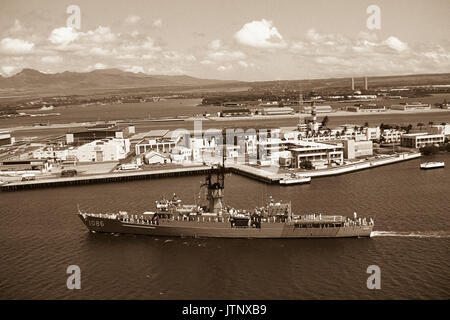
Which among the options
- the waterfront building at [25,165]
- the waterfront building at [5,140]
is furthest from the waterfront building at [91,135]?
the waterfront building at [25,165]

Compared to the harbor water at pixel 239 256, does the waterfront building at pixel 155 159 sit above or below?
above

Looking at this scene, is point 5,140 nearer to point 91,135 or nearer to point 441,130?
point 91,135

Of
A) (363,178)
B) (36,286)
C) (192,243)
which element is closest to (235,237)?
(192,243)

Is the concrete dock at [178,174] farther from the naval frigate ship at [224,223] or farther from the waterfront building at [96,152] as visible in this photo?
the naval frigate ship at [224,223]

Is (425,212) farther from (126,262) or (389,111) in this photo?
(389,111)

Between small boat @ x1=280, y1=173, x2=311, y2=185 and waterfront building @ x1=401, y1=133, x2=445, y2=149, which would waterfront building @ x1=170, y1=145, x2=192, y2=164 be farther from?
waterfront building @ x1=401, y1=133, x2=445, y2=149

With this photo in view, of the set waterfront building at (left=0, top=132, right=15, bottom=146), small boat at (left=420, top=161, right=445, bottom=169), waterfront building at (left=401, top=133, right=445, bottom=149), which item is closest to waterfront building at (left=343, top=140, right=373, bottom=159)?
waterfront building at (left=401, top=133, right=445, bottom=149)

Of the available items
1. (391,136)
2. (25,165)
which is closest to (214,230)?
(25,165)
